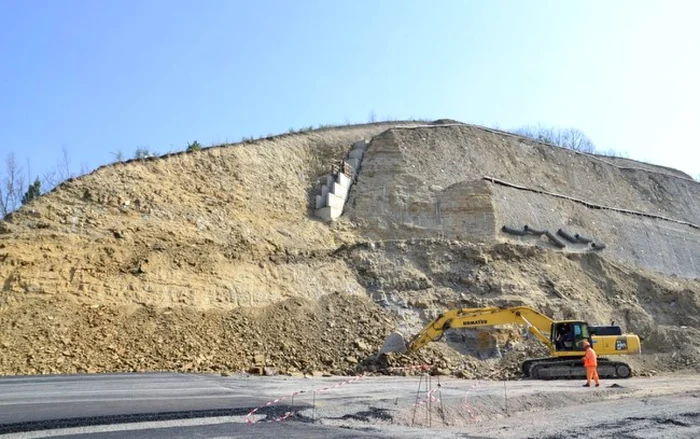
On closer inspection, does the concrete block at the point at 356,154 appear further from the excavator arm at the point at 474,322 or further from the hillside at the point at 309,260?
the excavator arm at the point at 474,322

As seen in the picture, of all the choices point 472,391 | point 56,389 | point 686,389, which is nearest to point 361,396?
point 472,391

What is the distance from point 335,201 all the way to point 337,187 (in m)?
0.86

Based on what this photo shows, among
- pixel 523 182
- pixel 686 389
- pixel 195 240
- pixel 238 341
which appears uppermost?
pixel 523 182

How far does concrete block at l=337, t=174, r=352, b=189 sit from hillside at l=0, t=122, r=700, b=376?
490mm

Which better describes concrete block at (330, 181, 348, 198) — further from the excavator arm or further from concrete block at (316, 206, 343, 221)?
the excavator arm

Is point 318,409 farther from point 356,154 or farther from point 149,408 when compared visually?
point 356,154

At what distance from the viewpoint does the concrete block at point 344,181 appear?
92.8 ft

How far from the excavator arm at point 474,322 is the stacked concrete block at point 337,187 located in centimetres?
865

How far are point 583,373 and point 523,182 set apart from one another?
50.9 ft

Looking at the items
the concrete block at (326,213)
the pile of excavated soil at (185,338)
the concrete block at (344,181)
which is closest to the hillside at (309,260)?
the pile of excavated soil at (185,338)

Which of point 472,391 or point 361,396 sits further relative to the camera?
point 472,391

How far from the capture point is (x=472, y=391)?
1377 centimetres

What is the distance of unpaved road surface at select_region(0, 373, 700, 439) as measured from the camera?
861 cm

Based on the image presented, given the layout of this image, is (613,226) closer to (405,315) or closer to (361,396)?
(405,315)
